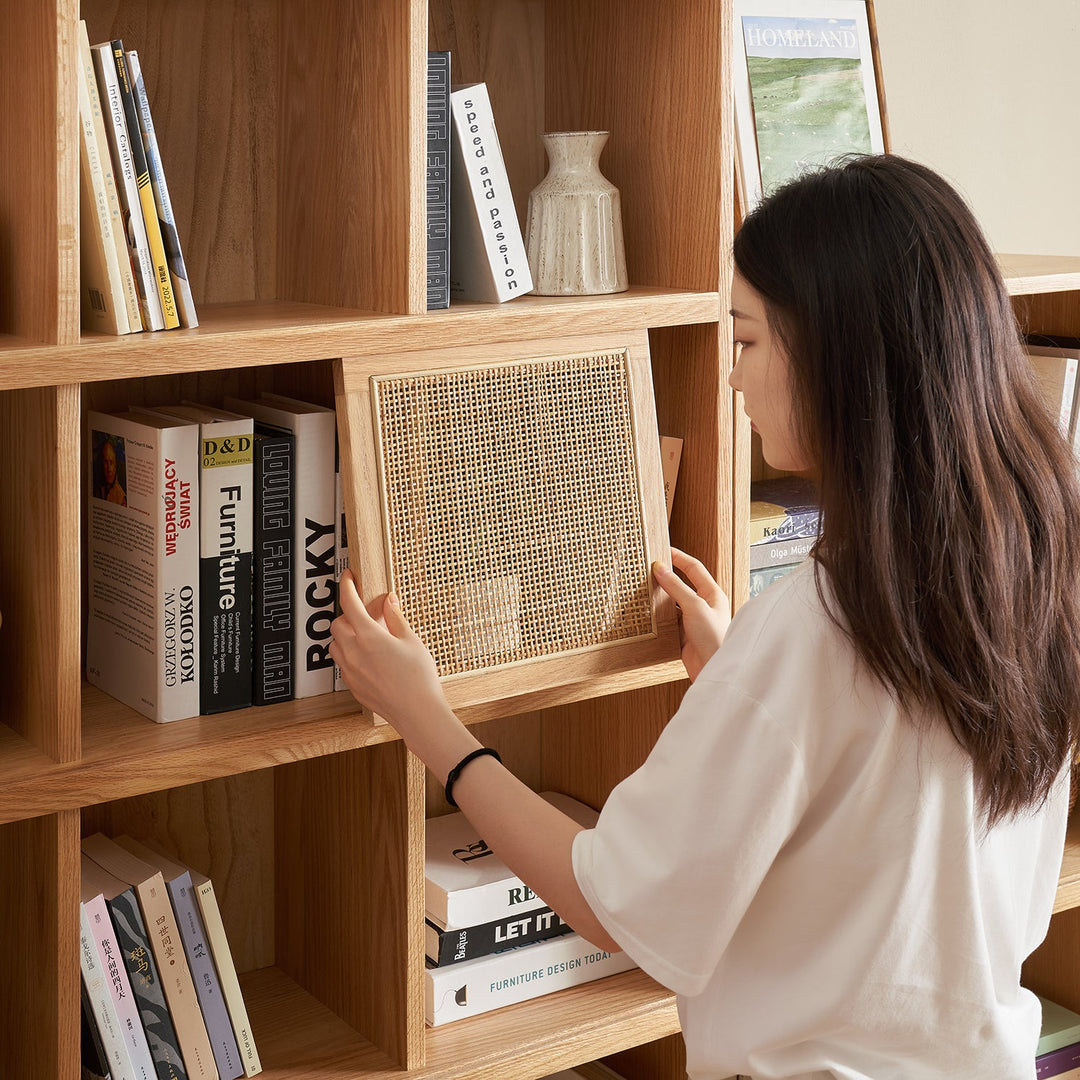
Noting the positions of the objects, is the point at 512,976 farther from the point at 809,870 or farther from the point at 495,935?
the point at 809,870

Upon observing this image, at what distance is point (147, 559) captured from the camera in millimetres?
1234

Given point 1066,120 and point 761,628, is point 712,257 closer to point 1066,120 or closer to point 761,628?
point 761,628

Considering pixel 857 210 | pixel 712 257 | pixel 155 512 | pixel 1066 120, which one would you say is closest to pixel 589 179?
pixel 712 257

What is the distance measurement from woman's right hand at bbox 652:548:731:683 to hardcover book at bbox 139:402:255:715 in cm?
41

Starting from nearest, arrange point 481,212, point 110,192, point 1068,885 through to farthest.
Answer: point 110,192 → point 481,212 → point 1068,885

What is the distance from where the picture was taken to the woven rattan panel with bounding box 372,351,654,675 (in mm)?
1257

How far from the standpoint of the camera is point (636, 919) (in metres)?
1.02

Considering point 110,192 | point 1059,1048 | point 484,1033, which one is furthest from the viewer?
point 1059,1048

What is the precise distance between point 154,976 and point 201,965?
0.05 m

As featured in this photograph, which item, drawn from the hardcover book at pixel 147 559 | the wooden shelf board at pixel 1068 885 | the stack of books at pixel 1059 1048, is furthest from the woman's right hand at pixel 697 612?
the stack of books at pixel 1059 1048

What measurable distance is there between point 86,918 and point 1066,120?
6.06ft

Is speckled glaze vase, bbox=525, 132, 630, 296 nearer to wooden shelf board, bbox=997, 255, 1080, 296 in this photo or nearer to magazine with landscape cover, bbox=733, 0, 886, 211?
magazine with landscape cover, bbox=733, 0, 886, 211

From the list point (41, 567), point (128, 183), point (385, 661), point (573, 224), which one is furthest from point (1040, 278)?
point (41, 567)

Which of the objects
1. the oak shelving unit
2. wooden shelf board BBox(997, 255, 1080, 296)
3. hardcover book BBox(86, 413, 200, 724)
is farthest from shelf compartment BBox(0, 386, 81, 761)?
wooden shelf board BBox(997, 255, 1080, 296)
